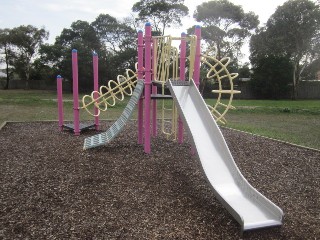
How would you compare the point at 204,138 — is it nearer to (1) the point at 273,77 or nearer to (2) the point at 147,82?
(2) the point at 147,82

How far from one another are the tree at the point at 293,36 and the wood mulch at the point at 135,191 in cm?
2252

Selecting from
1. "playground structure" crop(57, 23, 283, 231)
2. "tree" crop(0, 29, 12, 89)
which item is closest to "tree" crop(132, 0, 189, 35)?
"tree" crop(0, 29, 12, 89)

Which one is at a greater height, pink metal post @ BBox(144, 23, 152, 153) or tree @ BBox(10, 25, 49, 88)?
tree @ BBox(10, 25, 49, 88)

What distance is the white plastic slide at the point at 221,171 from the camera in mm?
3113

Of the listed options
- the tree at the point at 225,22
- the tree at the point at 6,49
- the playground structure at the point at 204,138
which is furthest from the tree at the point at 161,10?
the playground structure at the point at 204,138

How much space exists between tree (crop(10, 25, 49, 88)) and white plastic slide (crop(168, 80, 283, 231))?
30.7 metres

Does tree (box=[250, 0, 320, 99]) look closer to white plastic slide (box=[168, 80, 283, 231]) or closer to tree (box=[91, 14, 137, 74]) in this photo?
tree (box=[91, 14, 137, 74])

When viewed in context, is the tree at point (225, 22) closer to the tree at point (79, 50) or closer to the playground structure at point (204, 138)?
the tree at point (79, 50)

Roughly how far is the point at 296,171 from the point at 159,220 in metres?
2.72

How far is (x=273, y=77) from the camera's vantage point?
25703 mm

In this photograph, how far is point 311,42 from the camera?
26.3 meters

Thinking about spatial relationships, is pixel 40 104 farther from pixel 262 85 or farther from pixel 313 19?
pixel 313 19

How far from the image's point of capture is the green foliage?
Result: 25.5 metres

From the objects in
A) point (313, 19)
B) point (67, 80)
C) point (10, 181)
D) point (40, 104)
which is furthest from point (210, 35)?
point (10, 181)
